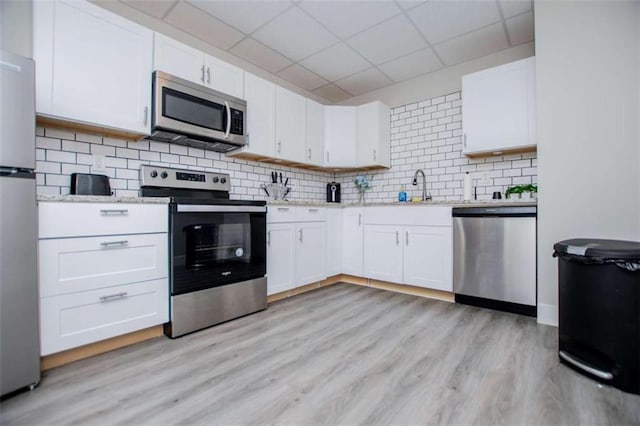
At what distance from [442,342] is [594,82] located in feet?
6.54

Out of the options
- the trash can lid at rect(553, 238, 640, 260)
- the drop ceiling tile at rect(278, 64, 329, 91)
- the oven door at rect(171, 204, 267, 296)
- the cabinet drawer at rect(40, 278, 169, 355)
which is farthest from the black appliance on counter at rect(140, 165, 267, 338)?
the trash can lid at rect(553, 238, 640, 260)

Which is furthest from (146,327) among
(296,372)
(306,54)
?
(306,54)

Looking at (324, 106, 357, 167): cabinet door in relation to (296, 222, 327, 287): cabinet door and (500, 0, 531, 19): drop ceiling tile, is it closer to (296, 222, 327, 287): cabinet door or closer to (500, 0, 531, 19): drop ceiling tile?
(296, 222, 327, 287): cabinet door

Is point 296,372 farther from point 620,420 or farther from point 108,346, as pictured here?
point 620,420

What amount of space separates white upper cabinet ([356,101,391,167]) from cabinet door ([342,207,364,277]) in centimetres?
68

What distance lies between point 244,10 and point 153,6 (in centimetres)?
70

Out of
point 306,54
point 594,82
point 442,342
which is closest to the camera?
point 442,342

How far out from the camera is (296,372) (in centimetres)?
151

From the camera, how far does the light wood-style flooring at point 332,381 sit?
1.18 metres

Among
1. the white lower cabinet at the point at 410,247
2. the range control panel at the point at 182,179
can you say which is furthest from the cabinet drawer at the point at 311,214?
the range control panel at the point at 182,179

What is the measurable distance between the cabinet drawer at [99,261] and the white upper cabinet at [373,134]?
245 centimetres

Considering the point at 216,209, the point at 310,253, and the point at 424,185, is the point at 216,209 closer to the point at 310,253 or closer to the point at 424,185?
the point at 310,253

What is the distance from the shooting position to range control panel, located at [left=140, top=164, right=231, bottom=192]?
2.30 metres

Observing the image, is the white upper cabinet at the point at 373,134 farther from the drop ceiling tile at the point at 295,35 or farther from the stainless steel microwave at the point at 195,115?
the stainless steel microwave at the point at 195,115
